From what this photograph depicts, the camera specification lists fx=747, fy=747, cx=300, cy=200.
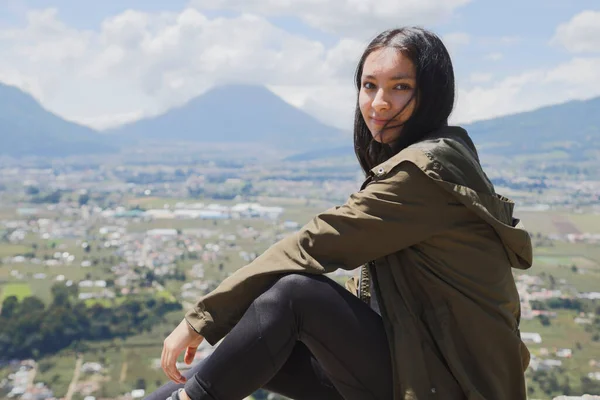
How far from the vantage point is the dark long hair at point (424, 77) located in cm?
149

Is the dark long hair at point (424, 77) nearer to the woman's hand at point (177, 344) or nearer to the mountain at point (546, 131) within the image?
the woman's hand at point (177, 344)

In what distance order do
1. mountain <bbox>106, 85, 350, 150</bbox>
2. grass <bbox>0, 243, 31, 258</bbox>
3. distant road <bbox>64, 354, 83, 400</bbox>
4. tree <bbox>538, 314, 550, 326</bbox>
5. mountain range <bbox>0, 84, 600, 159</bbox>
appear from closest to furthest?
distant road <bbox>64, 354, 83, 400</bbox>, tree <bbox>538, 314, 550, 326</bbox>, grass <bbox>0, 243, 31, 258</bbox>, mountain range <bbox>0, 84, 600, 159</bbox>, mountain <bbox>106, 85, 350, 150</bbox>

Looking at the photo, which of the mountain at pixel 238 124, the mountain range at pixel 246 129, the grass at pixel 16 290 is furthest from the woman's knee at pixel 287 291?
the mountain at pixel 238 124

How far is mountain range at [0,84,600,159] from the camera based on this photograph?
64.1 meters

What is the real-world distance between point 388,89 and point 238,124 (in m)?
118

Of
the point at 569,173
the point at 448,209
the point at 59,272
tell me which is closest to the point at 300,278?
the point at 448,209

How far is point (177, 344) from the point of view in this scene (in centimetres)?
146

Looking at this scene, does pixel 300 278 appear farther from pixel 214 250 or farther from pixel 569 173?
pixel 569 173

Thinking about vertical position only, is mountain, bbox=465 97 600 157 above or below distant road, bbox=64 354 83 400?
above

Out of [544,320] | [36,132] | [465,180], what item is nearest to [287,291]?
[465,180]

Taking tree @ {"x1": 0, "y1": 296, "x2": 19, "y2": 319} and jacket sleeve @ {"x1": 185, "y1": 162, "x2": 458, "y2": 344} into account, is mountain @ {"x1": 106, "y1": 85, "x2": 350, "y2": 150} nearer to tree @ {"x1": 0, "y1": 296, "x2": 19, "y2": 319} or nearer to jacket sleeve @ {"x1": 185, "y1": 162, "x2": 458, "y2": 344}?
tree @ {"x1": 0, "y1": 296, "x2": 19, "y2": 319}

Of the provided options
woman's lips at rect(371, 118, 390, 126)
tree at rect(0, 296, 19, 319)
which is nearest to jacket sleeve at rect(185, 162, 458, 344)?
woman's lips at rect(371, 118, 390, 126)

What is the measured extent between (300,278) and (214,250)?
981 inches

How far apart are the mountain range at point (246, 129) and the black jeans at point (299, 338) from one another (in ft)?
187
